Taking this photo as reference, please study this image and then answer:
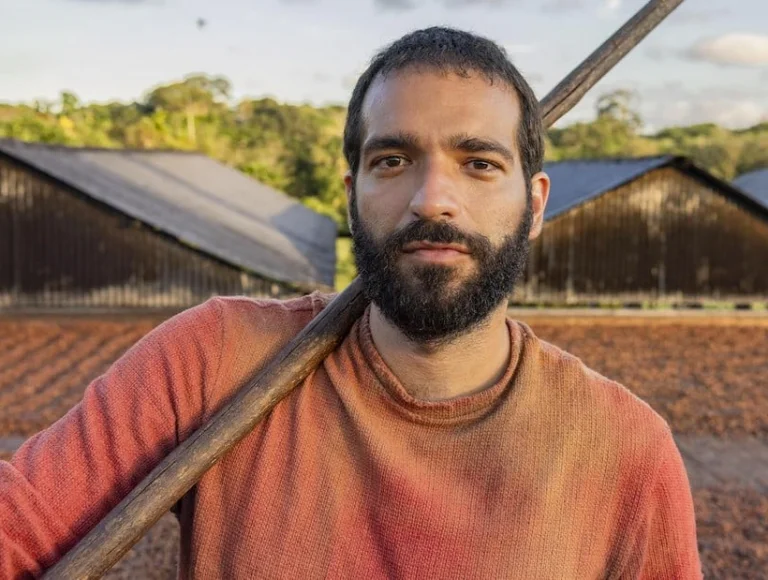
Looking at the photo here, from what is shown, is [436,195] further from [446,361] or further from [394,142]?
[446,361]

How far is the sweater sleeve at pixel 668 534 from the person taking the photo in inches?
61.8

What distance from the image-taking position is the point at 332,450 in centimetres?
163

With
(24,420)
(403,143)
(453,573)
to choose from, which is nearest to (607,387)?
(453,573)

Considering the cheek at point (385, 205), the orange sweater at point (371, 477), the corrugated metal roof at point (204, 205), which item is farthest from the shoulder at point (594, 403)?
the corrugated metal roof at point (204, 205)

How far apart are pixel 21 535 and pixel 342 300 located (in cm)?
78

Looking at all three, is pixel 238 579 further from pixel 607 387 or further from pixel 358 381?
pixel 607 387

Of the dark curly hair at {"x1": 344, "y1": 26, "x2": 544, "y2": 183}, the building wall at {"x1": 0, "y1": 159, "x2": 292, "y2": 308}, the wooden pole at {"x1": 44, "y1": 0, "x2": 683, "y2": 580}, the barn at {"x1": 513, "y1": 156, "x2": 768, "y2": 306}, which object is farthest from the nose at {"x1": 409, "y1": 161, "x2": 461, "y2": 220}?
the barn at {"x1": 513, "y1": 156, "x2": 768, "y2": 306}

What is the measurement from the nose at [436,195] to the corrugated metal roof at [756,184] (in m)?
25.2

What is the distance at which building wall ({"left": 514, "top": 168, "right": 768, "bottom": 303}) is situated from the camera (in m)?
16.4

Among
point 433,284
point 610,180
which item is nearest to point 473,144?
point 433,284

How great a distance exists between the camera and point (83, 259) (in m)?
14.9

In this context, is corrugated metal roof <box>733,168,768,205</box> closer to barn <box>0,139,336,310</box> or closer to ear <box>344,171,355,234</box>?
barn <box>0,139,336,310</box>

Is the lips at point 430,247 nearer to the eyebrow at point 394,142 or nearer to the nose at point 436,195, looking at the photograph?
the nose at point 436,195

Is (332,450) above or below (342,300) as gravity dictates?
below
